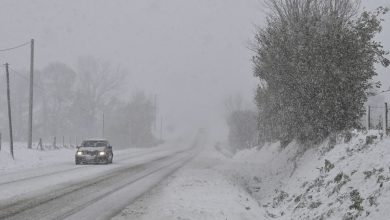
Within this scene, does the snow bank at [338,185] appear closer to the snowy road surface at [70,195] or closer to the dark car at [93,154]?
the snowy road surface at [70,195]

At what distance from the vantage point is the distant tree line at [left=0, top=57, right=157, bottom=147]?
87.6 metres

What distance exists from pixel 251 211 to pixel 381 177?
11.4 ft

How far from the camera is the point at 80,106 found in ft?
289

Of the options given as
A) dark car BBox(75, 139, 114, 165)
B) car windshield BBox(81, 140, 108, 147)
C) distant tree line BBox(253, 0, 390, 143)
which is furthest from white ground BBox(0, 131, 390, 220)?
car windshield BBox(81, 140, 108, 147)

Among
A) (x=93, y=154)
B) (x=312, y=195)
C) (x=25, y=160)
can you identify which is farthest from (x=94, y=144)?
(x=312, y=195)

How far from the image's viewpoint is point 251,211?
40.1ft

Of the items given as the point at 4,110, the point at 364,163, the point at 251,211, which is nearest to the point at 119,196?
the point at 251,211

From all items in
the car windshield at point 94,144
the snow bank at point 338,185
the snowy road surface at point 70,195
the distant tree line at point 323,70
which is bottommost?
the snowy road surface at point 70,195

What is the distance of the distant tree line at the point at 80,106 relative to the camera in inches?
3450

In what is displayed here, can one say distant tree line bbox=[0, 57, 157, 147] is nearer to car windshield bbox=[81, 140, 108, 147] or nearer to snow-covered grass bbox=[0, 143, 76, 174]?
snow-covered grass bbox=[0, 143, 76, 174]

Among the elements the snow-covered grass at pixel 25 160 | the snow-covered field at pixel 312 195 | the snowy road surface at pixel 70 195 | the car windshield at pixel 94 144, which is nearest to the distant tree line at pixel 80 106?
the snow-covered grass at pixel 25 160

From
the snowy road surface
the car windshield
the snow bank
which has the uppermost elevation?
the car windshield

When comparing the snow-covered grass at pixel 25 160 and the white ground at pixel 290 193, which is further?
the snow-covered grass at pixel 25 160

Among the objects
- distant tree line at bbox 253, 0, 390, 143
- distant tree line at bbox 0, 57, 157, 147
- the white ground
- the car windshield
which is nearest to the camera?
the white ground
